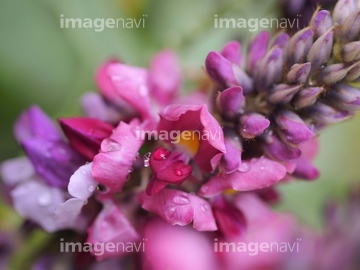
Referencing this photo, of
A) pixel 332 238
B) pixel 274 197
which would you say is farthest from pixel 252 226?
pixel 332 238

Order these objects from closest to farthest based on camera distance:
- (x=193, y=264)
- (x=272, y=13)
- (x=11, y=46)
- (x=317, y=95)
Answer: (x=317, y=95) → (x=193, y=264) → (x=272, y=13) → (x=11, y=46)

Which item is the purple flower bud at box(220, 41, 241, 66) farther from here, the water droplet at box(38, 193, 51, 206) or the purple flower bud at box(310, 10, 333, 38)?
the water droplet at box(38, 193, 51, 206)

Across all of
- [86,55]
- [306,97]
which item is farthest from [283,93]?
[86,55]

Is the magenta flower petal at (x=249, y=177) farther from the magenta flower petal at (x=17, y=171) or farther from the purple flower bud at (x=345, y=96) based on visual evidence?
the magenta flower petal at (x=17, y=171)

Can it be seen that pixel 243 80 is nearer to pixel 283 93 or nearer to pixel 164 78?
pixel 283 93

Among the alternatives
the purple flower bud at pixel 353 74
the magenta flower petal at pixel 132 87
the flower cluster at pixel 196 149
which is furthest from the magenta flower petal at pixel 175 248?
the purple flower bud at pixel 353 74

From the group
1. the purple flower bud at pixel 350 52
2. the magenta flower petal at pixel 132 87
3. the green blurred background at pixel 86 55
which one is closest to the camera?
the purple flower bud at pixel 350 52

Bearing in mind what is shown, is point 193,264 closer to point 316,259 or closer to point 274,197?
point 274,197

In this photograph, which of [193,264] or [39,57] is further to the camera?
[39,57]
